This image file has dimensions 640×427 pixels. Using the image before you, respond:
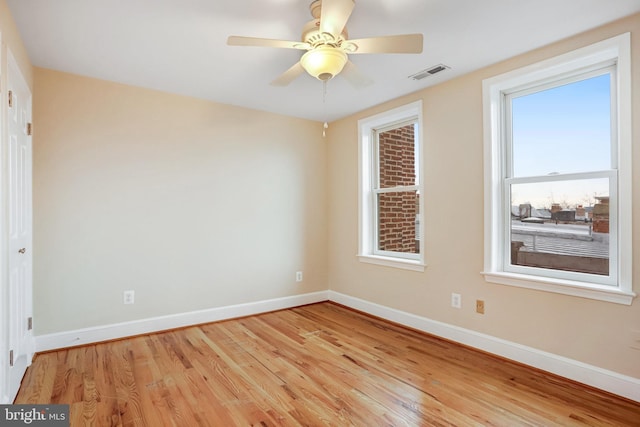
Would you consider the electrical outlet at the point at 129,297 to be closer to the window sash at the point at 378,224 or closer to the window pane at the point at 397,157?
the window sash at the point at 378,224

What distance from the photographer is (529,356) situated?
2594 millimetres

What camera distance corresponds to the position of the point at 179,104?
138 inches

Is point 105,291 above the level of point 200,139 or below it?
below

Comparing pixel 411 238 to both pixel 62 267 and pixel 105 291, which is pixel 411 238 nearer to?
pixel 105 291

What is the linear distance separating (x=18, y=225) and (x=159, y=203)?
1161 mm

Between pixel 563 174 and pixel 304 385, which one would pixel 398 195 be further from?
pixel 304 385

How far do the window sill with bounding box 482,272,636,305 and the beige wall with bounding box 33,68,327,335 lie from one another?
2359 millimetres

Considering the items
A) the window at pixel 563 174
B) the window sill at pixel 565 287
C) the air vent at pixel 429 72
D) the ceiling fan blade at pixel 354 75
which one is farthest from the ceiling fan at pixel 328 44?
the window sill at pixel 565 287

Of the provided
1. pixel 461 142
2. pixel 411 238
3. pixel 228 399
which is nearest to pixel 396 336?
pixel 411 238

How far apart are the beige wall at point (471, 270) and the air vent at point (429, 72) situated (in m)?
0.27

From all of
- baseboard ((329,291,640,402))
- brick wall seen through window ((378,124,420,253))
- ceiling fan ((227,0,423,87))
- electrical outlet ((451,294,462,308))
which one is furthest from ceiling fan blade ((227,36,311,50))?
baseboard ((329,291,640,402))

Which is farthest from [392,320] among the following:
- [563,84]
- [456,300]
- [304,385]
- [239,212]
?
[563,84]

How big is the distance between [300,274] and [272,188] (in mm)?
1159

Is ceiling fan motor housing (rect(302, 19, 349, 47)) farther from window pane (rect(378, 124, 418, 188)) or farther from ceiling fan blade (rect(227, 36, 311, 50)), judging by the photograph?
window pane (rect(378, 124, 418, 188))
